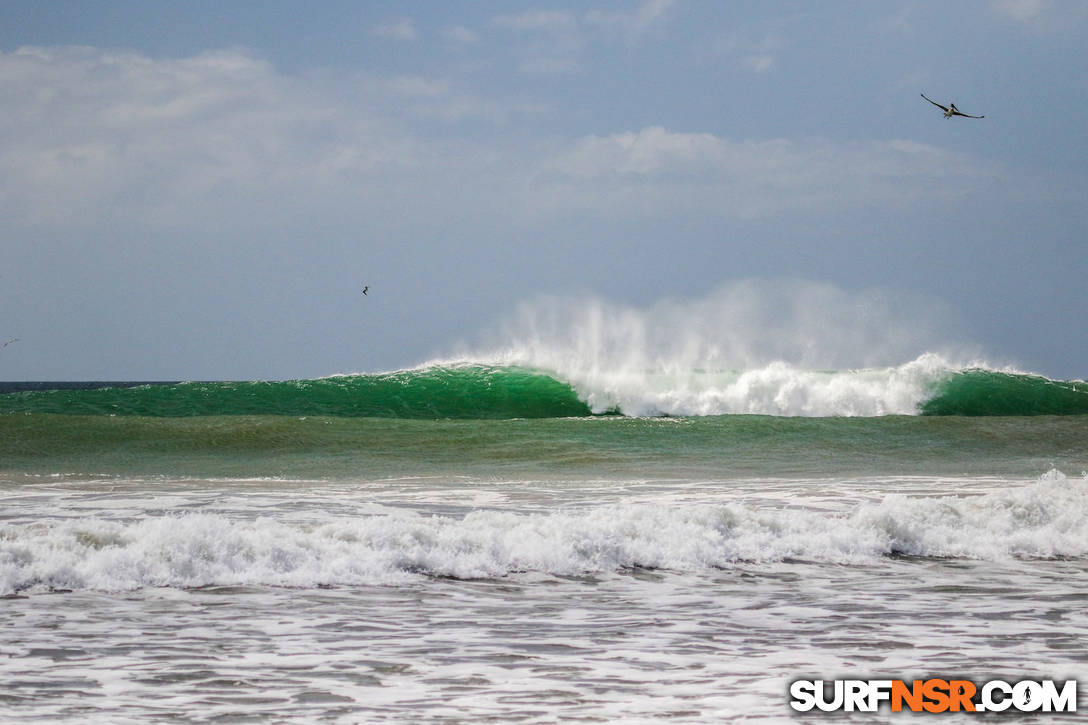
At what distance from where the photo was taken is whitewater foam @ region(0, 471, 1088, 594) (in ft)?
23.8

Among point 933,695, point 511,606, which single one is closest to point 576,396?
point 511,606

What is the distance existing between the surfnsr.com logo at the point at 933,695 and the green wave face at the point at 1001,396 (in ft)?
80.7

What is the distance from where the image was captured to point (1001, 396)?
2950 centimetres

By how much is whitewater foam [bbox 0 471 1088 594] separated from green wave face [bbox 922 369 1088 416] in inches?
743

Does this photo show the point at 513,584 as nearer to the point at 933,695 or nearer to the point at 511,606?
the point at 511,606

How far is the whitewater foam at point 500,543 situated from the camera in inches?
285

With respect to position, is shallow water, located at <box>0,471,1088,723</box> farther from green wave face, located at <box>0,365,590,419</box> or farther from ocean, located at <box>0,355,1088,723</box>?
green wave face, located at <box>0,365,590,419</box>

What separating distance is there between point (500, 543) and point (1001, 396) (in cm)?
2478

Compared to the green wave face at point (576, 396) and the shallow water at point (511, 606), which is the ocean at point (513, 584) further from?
the green wave face at point (576, 396)

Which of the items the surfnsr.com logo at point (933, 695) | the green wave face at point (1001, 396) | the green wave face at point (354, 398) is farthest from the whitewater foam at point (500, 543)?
the green wave face at point (1001, 396)

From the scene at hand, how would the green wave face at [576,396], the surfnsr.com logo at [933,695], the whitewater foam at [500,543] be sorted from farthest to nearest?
the green wave face at [576,396]
the whitewater foam at [500,543]
the surfnsr.com logo at [933,695]

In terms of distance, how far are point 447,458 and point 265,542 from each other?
961 centimetres

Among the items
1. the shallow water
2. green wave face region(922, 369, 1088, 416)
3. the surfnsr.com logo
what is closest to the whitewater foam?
the shallow water

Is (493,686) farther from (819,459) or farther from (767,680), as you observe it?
(819,459)
